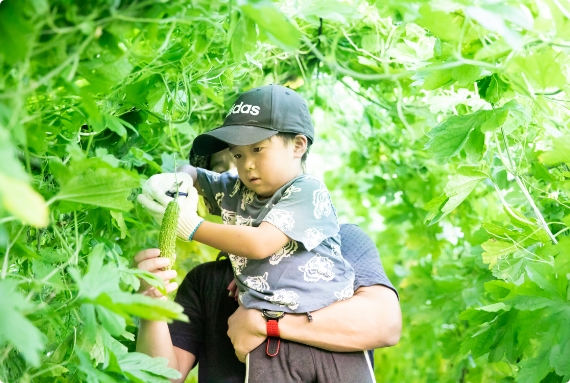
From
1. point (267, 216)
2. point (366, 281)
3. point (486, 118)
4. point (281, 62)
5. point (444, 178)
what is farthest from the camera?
point (444, 178)

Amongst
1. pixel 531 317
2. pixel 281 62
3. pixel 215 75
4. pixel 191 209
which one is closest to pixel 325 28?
pixel 281 62

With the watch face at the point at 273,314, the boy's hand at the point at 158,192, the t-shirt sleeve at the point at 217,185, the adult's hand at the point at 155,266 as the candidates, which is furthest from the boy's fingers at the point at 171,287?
the t-shirt sleeve at the point at 217,185

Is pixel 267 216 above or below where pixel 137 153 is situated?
below

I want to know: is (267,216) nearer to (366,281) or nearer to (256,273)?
(256,273)

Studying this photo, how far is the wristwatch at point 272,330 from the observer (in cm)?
146

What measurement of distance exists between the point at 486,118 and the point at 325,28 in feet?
2.65

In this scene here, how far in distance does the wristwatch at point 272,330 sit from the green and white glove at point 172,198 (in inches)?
11.2

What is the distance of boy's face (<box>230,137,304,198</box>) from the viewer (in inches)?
58.6

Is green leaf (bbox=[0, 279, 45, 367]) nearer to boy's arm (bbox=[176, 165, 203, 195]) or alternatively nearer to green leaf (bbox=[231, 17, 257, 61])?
green leaf (bbox=[231, 17, 257, 61])

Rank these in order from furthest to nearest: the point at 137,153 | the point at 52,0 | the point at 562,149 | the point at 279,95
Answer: the point at 279,95, the point at 137,153, the point at 562,149, the point at 52,0

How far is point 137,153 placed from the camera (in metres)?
1.29

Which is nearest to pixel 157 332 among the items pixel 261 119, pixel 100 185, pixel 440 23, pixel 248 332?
pixel 248 332

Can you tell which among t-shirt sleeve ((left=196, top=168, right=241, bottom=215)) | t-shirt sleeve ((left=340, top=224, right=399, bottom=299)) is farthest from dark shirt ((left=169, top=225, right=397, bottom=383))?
t-shirt sleeve ((left=196, top=168, right=241, bottom=215))

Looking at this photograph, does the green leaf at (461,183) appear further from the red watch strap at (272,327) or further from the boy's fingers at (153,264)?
the boy's fingers at (153,264)
